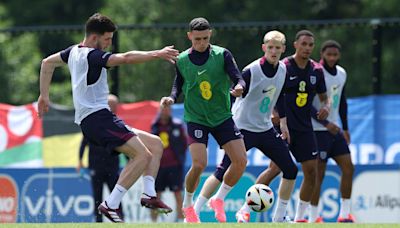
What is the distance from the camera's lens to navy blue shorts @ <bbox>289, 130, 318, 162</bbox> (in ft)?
49.8

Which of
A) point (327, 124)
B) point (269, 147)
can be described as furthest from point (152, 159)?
point (327, 124)

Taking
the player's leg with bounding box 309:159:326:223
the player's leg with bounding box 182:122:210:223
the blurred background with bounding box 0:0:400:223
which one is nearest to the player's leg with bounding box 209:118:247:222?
the player's leg with bounding box 182:122:210:223

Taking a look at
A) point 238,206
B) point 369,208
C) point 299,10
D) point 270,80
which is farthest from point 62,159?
point 299,10

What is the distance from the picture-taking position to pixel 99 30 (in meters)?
13.0

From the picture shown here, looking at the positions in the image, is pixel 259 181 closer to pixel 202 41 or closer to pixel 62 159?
pixel 202 41

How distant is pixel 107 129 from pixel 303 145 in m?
3.19

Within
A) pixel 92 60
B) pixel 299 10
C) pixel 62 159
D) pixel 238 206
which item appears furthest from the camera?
pixel 299 10

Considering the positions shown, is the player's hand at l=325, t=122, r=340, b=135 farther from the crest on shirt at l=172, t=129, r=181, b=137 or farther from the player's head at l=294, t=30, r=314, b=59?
the crest on shirt at l=172, t=129, r=181, b=137

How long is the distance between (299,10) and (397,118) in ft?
51.9

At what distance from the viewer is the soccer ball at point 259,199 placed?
13867mm

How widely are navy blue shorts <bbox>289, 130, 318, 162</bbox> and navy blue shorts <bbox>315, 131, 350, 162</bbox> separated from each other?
2.80 feet

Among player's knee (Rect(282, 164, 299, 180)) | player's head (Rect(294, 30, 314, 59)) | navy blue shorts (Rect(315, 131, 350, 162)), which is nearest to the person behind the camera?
player's knee (Rect(282, 164, 299, 180))

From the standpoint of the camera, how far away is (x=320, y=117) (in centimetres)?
1547

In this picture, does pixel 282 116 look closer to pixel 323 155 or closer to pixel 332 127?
pixel 332 127
